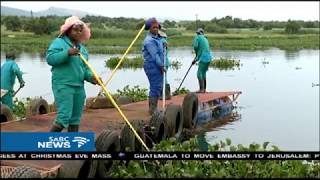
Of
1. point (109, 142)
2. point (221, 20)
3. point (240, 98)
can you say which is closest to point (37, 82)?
point (240, 98)

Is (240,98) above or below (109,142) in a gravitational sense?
below

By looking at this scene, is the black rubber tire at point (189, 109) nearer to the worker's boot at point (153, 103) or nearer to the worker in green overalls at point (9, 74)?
the worker's boot at point (153, 103)

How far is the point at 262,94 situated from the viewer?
18406 mm

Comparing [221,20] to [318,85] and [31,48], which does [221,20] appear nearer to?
[31,48]

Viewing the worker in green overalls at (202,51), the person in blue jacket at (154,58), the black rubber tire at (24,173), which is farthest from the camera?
the worker in green overalls at (202,51)

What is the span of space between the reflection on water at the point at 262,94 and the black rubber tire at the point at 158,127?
179 centimetres

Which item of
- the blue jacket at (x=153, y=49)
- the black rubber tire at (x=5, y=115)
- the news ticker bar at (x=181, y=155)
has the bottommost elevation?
the black rubber tire at (x=5, y=115)

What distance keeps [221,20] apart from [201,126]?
8564cm

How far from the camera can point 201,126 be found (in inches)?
472

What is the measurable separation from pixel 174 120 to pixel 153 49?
129 cm

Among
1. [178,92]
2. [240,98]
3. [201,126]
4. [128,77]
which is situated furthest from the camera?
[128,77]

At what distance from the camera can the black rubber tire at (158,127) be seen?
861 cm

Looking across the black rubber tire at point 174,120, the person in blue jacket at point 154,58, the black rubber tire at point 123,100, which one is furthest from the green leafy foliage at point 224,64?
the person in blue jacket at point 154,58

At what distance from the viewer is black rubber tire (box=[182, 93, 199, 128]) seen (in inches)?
418
